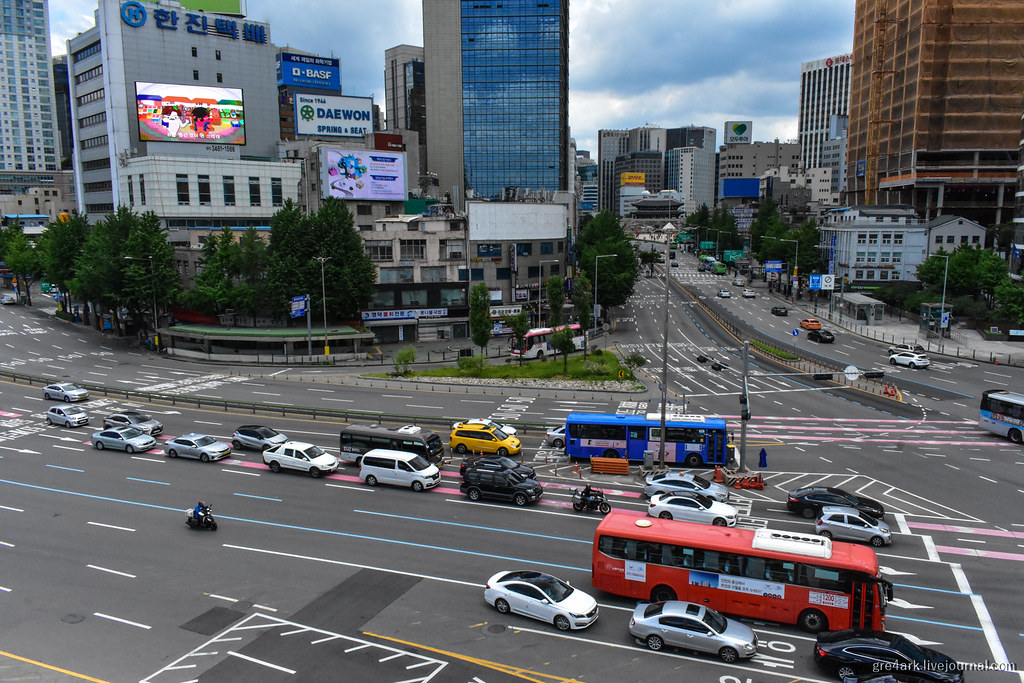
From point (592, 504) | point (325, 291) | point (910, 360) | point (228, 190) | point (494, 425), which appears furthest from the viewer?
point (228, 190)

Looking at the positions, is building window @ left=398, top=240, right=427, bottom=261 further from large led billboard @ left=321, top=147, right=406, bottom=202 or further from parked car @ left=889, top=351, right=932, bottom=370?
parked car @ left=889, top=351, right=932, bottom=370

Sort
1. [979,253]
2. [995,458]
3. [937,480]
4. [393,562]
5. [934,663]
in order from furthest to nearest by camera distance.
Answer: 1. [979,253]
2. [995,458]
3. [937,480]
4. [393,562]
5. [934,663]

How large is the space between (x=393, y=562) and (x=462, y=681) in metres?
7.81

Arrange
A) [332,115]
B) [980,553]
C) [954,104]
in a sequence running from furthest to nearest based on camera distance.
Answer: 1. [954,104]
2. [332,115]
3. [980,553]

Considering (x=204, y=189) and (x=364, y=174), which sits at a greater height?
(x=364, y=174)

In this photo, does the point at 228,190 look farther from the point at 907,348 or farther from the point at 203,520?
the point at 907,348

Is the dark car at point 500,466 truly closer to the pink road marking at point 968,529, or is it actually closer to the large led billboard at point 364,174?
the pink road marking at point 968,529

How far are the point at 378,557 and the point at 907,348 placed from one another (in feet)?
204

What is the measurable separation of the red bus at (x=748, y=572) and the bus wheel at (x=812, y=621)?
0.09ft

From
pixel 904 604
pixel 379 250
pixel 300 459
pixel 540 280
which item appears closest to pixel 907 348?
pixel 540 280

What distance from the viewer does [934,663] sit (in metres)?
17.0

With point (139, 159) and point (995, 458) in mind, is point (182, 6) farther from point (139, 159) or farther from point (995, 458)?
point (995, 458)

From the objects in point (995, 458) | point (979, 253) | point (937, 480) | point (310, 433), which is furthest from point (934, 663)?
point (979, 253)

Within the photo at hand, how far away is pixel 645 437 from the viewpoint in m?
37.4
